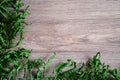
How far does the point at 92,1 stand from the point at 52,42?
30 centimetres

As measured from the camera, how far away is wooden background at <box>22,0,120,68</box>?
111 cm

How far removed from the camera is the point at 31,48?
1.11m

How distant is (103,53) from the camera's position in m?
1.11

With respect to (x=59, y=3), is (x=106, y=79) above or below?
below

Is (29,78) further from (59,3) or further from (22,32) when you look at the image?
(59,3)

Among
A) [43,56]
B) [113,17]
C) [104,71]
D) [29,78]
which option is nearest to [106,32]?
[113,17]

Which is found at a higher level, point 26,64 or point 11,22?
point 11,22

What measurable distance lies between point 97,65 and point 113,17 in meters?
0.26

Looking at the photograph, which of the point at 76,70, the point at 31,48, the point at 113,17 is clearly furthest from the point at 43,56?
the point at 113,17

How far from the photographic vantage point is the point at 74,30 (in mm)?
1124

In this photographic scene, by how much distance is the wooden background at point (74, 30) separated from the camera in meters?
1.11

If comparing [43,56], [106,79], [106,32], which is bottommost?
[106,79]

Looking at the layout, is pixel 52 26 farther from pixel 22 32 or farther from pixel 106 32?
pixel 106 32

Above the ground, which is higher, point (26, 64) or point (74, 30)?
point (74, 30)
